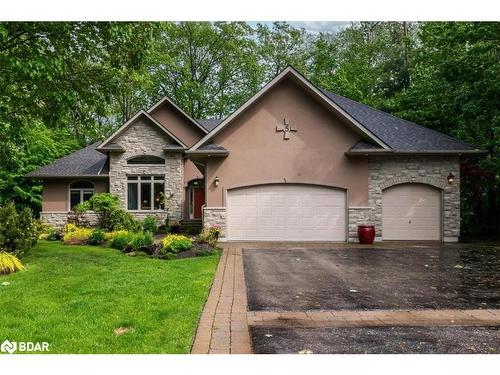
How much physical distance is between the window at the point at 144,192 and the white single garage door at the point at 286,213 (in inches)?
251

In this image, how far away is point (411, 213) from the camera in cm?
1550

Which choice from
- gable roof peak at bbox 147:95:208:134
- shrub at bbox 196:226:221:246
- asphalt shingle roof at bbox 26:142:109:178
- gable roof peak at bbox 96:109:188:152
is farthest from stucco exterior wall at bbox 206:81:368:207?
asphalt shingle roof at bbox 26:142:109:178

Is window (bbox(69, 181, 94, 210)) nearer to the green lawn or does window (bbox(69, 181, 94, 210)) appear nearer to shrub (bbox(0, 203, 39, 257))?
shrub (bbox(0, 203, 39, 257))

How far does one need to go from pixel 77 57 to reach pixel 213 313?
365 inches

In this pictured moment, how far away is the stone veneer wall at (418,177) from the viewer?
15234mm

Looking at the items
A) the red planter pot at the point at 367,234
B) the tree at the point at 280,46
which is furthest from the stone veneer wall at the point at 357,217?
the tree at the point at 280,46

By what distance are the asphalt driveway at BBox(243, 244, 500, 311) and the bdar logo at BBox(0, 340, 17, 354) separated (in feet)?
10.0

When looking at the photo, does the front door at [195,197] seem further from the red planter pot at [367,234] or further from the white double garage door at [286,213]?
the red planter pot at [367,234]

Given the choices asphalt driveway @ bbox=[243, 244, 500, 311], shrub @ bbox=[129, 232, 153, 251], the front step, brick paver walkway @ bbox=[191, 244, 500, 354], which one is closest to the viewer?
brick paver walkway @ bbox=[191, 244, 500, 354]

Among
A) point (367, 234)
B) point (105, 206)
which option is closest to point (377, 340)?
point (367, 234)

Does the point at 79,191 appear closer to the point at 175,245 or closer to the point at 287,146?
the point at 175,245

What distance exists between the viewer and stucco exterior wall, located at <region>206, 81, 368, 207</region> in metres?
15.2

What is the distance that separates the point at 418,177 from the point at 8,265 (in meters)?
13.1

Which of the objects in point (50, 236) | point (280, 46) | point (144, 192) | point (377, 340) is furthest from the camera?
point (280, 46)
